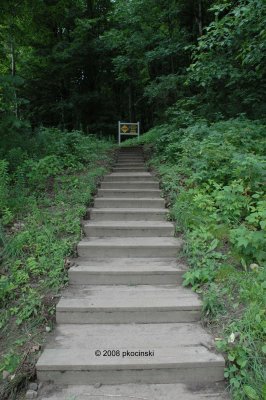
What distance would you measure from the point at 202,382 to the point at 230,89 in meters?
8.41

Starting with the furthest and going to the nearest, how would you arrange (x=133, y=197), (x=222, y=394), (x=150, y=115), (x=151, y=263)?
(x=150, y=115) < (x=133, y=197) < (x=151, y=263) < (x=222, y=394)

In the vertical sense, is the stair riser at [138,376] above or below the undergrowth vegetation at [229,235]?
below

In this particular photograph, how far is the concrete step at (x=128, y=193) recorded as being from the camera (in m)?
5.97

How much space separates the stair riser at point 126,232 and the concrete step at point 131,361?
6.24 feet

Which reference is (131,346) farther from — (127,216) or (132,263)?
(127,216)

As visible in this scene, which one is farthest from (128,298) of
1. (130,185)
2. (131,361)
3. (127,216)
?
(130,185)

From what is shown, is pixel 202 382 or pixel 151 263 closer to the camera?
pixel 202 382

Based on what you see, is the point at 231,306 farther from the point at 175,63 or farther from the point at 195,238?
the point at 175,63

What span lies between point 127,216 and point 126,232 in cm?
51

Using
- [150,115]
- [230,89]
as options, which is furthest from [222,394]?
[150,115]

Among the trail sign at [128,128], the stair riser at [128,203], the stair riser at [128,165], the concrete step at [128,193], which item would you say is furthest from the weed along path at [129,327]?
the trail sign at [128,128]

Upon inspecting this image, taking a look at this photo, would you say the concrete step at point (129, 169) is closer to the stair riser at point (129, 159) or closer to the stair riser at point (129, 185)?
the stair riser at point (129, 159)

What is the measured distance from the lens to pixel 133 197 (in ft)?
19.7

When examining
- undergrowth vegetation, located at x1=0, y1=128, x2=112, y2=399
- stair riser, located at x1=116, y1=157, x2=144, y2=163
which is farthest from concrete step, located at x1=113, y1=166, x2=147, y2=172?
stair riser, located at x1=116, y1=157, x2=144, y2=163
